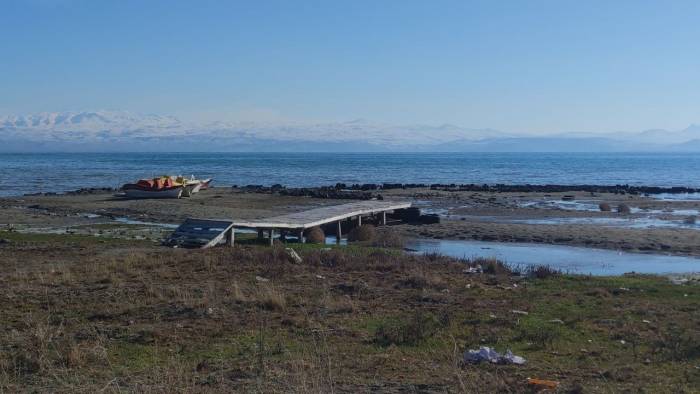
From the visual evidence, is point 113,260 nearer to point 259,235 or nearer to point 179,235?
point 179,235

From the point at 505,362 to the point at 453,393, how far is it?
176 cm

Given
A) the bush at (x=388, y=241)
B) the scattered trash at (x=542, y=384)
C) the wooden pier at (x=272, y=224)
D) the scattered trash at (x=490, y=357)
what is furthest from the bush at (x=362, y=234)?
the scattered trash at (x=542, y=384)

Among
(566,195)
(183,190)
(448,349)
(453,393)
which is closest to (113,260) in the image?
(448,349)

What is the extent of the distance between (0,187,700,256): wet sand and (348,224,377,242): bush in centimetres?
280

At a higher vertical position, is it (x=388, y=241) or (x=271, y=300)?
(x=271, y=300)

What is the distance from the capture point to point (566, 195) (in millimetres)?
54688

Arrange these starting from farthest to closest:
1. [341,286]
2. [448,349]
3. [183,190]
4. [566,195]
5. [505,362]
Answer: [566,195] → [183,190] → [341,286] → [448,349] → [505,362]

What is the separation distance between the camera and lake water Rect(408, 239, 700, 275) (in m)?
22.5

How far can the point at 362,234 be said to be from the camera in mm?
28391

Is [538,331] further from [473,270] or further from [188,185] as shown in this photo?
[188,185]

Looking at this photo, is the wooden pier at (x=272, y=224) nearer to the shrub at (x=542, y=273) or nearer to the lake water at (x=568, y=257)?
the lake water at (x=568, y=257)

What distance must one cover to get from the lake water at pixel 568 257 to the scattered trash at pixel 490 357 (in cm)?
1147

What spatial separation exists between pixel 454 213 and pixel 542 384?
32.6 metres

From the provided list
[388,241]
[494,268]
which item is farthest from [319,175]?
[494,268]
